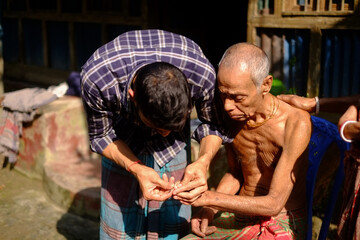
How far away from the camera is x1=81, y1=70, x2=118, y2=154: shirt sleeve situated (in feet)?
8.88

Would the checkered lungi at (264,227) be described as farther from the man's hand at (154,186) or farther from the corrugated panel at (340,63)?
the corrugated panel at (340,63)

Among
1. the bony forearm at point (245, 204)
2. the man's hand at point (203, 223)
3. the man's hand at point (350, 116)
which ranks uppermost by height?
the man's hand at point (350, 116)

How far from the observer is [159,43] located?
2.88 meters

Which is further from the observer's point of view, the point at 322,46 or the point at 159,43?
the point at 322,46

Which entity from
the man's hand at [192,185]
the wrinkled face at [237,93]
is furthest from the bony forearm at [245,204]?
the wrinkled face at [237,93]

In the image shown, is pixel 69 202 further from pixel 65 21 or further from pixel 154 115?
pixel 65 21

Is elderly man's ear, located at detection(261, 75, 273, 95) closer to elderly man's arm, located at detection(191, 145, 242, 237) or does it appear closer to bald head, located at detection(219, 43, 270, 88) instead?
bald head, located at detection(219, 43, 270, 88)

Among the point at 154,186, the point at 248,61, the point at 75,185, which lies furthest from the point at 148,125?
the point at 75,185

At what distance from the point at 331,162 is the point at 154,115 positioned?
254 centimetres

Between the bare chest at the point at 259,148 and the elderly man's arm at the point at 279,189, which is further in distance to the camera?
the bare chest at the point at 259,148

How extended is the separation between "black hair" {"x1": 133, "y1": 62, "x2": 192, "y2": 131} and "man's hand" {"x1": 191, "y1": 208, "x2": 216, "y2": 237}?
3.07 feet

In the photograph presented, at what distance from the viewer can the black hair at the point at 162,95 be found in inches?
→ 91.8

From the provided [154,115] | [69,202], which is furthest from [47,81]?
[154,115]

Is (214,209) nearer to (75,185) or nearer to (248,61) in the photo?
(248,61)
